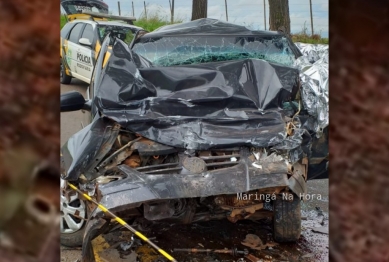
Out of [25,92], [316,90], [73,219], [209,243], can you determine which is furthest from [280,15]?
[25,92]

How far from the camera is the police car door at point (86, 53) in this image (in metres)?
8.80

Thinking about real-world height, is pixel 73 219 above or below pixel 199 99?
below

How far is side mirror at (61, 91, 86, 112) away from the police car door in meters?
5.14

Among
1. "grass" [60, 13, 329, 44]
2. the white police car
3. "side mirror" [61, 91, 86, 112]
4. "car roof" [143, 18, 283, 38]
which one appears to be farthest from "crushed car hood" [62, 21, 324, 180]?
"grass" [60, 13, 329, 44]

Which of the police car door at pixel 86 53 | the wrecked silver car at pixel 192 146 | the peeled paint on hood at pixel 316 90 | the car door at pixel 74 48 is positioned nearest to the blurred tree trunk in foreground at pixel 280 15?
the police car door at pixel 86 53

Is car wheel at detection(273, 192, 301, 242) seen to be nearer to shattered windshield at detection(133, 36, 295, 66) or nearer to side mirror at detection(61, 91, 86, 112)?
shattered windshield at detection(133, 36, 295, 66)

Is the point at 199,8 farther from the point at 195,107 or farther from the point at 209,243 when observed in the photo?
the point at 209,243

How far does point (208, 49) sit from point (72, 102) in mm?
1419

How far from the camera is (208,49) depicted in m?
4.39

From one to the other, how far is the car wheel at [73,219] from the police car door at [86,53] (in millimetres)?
5528

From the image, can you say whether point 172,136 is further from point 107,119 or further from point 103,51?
point 103,51

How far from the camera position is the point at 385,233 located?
2.44 ft

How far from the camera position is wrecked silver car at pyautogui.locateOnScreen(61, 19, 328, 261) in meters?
3.04

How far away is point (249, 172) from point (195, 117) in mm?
720
